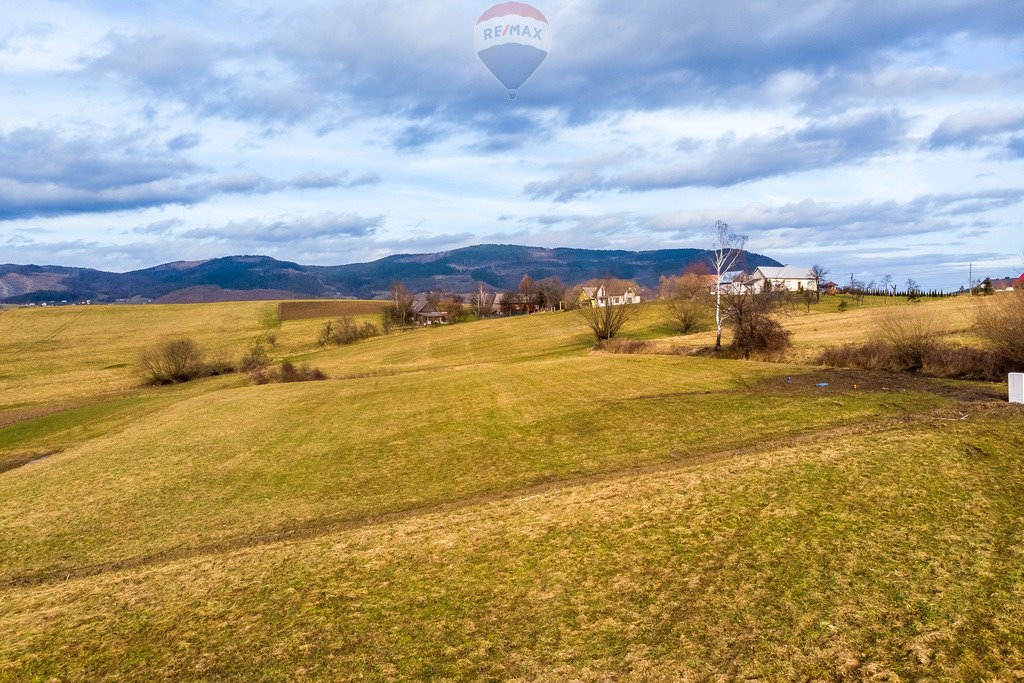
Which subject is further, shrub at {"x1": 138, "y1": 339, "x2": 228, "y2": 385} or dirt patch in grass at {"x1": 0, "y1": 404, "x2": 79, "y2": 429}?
shrub at {"x1": 138, "y1": 339, "x2": 228, "y2": 385}

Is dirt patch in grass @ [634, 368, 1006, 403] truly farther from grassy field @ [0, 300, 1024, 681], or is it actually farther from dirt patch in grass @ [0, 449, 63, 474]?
dirt patch in grass @ [0, 449, 63, 474]

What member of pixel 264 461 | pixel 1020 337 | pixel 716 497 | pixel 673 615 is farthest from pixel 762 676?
pixel 1020 337

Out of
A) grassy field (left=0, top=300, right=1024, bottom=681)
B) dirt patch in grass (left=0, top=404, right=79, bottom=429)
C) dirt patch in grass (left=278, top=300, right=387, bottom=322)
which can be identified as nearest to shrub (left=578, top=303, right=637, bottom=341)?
grassy field (left=0, top=300, right=1024, bottom=681)

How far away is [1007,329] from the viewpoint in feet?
84.9

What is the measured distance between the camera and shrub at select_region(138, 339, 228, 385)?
65250mm

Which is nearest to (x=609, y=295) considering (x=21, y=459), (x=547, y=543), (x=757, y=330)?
(x=757, y=330)

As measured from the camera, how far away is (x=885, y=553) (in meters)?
9.96

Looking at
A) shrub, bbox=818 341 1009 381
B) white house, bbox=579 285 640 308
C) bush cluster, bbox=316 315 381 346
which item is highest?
white house, bbox=579 285 640 308

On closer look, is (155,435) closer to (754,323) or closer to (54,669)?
(54,669)

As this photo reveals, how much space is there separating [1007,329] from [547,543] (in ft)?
81.5

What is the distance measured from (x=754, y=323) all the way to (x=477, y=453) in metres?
27.9

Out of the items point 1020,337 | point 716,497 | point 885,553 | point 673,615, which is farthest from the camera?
point 1020,337

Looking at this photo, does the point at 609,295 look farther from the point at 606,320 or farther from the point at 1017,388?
the point at 1017,388

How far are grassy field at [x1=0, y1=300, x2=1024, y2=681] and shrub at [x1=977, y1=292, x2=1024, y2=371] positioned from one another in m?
3.68
